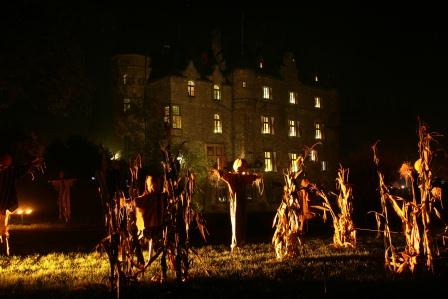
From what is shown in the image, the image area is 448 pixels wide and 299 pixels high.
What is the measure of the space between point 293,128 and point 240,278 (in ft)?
130

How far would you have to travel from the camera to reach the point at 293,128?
156ft

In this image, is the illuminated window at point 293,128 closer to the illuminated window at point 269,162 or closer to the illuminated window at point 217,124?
the illuminated window at point 269,162

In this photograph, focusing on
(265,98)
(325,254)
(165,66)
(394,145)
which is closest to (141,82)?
(165,66)

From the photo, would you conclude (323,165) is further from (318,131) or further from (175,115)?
(175,115)

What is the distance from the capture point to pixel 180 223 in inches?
294

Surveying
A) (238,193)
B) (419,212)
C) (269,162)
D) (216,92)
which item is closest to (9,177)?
(238,193)

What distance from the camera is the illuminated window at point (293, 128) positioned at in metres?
47.4

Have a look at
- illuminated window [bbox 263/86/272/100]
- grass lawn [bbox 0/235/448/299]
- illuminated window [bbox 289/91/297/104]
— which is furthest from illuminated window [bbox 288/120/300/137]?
grass lawn [bbox 0/235/448/299]

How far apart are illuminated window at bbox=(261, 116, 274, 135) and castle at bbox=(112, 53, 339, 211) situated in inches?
3.3

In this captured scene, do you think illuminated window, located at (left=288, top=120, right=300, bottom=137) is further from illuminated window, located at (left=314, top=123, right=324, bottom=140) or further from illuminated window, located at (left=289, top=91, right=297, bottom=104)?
illuminated window, located at (left=314, top=123, right=324, bottom=140)

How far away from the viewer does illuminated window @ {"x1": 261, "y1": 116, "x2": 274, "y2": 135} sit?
4503 cm

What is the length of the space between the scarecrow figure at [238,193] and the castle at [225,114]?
22839mm

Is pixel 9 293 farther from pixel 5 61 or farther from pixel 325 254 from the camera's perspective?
pixel 5 61

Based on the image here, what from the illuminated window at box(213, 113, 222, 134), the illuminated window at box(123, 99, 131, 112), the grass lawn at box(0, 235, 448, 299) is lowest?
the grass lawn at box(0, 235, 448, 299)
